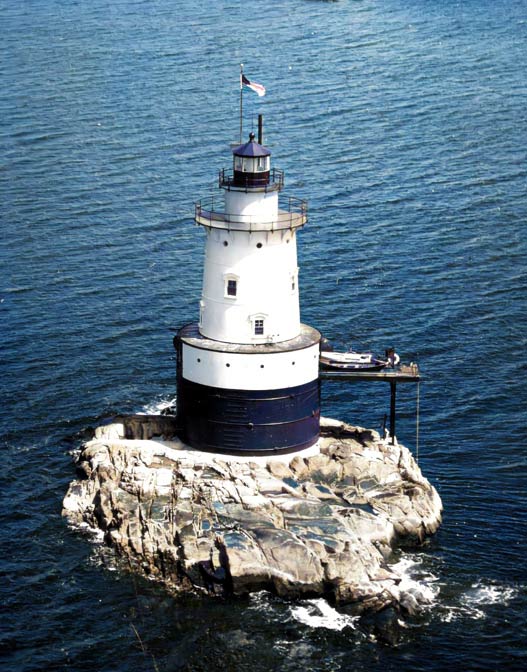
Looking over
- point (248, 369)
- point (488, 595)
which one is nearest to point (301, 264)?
point (248, 369)

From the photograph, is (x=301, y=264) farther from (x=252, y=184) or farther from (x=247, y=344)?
(x=252, y=184)

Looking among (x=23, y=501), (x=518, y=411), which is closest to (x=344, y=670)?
(x=23, y=501)

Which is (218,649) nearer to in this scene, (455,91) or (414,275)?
(414,275)

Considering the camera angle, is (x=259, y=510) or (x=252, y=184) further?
(x=252, y=184)

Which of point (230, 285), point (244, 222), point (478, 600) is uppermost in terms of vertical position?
point (244, 222)

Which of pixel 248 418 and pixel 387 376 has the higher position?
pixel 387 376

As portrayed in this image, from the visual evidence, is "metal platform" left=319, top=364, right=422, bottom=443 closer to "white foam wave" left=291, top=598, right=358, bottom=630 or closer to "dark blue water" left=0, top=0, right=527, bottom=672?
"dark blue water" left=0, top=0, right=527, bottom=672

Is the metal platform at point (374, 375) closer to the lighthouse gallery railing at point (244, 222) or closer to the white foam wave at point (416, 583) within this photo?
the lighthouse gallery railing at point (244, 222)
